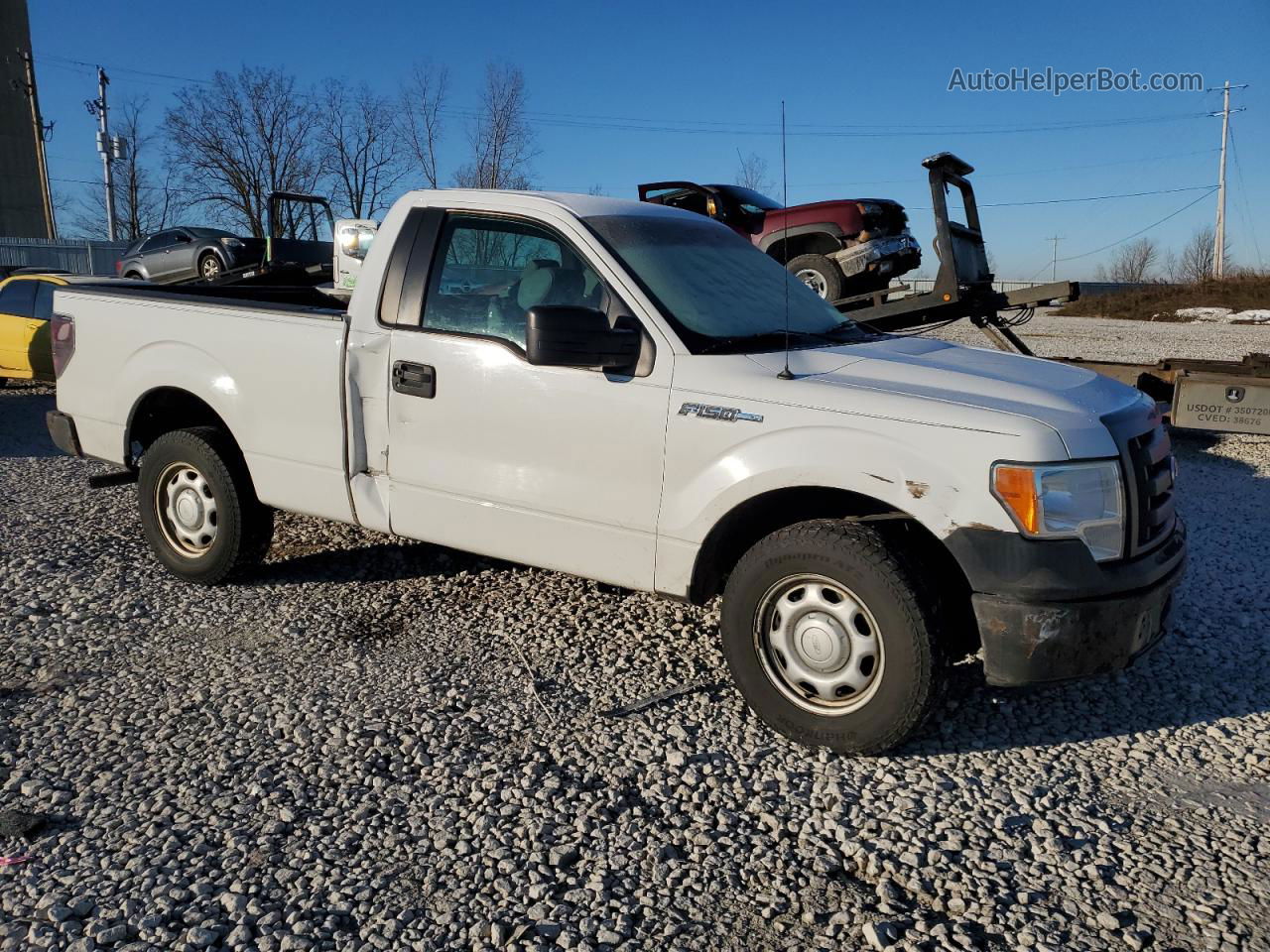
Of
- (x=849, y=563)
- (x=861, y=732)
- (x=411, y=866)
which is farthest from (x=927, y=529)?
(x=411, y=866)

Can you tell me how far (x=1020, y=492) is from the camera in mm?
3219

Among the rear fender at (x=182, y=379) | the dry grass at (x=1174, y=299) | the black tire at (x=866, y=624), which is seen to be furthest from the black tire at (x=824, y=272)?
the dry grass at (x=1174, y=299)

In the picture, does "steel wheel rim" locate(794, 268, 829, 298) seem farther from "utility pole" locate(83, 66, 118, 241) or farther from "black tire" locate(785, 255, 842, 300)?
"utility pole" locate(83, 66, 118, 241)

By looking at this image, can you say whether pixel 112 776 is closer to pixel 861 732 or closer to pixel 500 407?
pixel 500 407

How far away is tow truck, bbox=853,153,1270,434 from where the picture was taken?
7.87 meters

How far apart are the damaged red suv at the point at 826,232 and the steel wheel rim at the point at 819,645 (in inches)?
304

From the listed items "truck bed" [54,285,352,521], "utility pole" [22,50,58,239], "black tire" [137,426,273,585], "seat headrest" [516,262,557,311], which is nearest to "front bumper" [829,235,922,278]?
"truck bed" [54,285,352,521]

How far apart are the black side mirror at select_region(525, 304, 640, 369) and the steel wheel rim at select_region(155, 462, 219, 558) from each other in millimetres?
2309

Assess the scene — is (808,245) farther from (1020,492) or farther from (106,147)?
(106,147)

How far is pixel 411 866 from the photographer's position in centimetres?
291

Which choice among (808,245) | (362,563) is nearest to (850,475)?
(362,563)

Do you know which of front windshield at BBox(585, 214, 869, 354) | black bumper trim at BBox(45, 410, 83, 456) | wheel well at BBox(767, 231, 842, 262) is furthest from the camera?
wheel well at BBox(767, 231, 842, 262)

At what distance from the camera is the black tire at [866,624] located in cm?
337

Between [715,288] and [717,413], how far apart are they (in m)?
0.87
